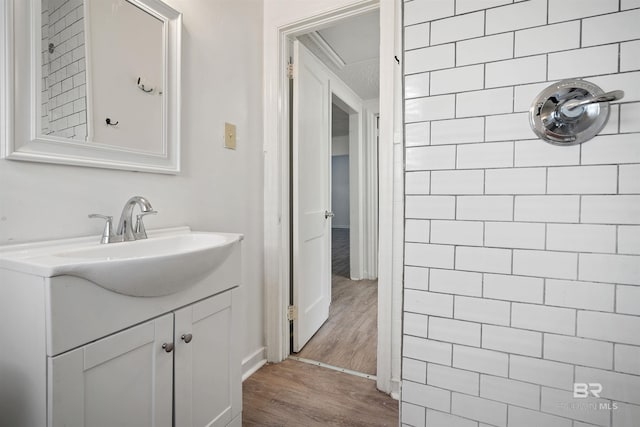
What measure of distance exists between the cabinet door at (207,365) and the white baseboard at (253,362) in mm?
474

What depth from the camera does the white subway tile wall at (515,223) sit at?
0.62 metres

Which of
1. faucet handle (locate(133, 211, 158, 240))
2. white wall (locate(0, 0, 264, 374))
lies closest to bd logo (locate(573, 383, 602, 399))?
white wall (locate(0, 0, 264, 374))

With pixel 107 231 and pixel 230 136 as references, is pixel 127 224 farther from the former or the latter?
pixel 230 136

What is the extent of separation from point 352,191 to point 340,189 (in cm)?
492

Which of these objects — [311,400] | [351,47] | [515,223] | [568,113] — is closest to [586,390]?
[515,223]

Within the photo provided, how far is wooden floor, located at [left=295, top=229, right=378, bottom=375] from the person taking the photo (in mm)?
1865

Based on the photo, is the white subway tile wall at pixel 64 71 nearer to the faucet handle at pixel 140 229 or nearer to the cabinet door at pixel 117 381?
the faucet handle at pixel 140 229

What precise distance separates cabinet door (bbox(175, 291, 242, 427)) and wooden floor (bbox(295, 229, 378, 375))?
819 mm

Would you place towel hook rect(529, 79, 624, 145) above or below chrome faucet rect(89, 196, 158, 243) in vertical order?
above

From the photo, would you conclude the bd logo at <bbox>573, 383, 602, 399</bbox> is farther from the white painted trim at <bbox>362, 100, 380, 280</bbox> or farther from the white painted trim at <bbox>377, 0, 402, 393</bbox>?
the white painted trim at <bbox>362, 100, 380, 280</bbox>

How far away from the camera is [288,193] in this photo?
183cm

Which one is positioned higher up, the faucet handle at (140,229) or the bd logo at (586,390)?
the faucet handle at (140,229)

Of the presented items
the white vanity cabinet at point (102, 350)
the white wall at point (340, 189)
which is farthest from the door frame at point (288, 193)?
the white wall at point (340, 189)

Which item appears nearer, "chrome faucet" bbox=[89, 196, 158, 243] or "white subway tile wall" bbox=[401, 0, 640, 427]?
"white subway tile wall" bbox=[401, 0, 640, 427]
